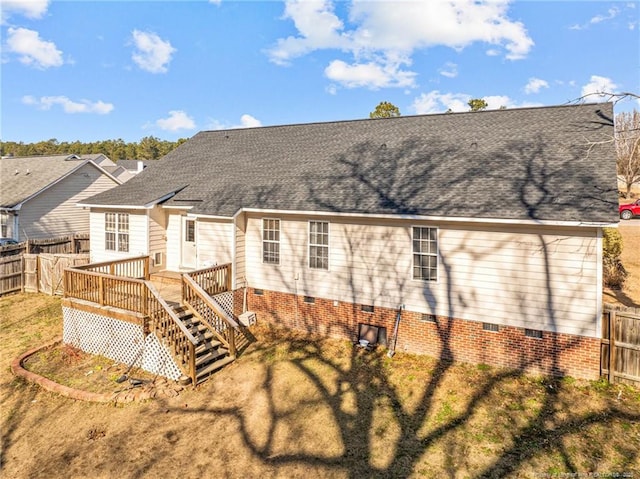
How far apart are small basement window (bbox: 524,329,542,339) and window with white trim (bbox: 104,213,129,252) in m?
14.0

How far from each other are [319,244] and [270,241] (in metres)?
1.77

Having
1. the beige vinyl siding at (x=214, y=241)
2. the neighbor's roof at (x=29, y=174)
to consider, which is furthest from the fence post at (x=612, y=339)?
the neighbor's roof at (x=29, y=174)

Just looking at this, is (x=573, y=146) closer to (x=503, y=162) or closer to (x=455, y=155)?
(x=503, y=162)

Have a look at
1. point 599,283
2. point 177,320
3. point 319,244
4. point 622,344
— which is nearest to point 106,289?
point 177,320

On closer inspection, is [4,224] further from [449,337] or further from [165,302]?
[449,337]

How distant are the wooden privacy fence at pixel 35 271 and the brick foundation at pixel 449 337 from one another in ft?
29.3

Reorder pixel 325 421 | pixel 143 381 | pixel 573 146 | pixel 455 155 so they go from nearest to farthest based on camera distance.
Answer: pixel 325 421
pixel 143 381
pixel 573 146
pixel 455 155

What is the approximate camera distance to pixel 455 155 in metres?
11.6

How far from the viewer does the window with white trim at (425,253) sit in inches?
384

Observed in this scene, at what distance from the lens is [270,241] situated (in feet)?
39.6

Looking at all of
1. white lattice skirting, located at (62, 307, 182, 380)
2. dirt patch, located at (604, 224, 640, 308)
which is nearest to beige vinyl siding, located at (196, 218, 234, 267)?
white lattice skirting, located at (62, 307, 182, 380)

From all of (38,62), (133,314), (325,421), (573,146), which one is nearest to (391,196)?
(573,146)

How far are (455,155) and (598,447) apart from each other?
8.16m

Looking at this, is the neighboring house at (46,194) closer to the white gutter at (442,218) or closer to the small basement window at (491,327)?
the white gutter at (442,218)
